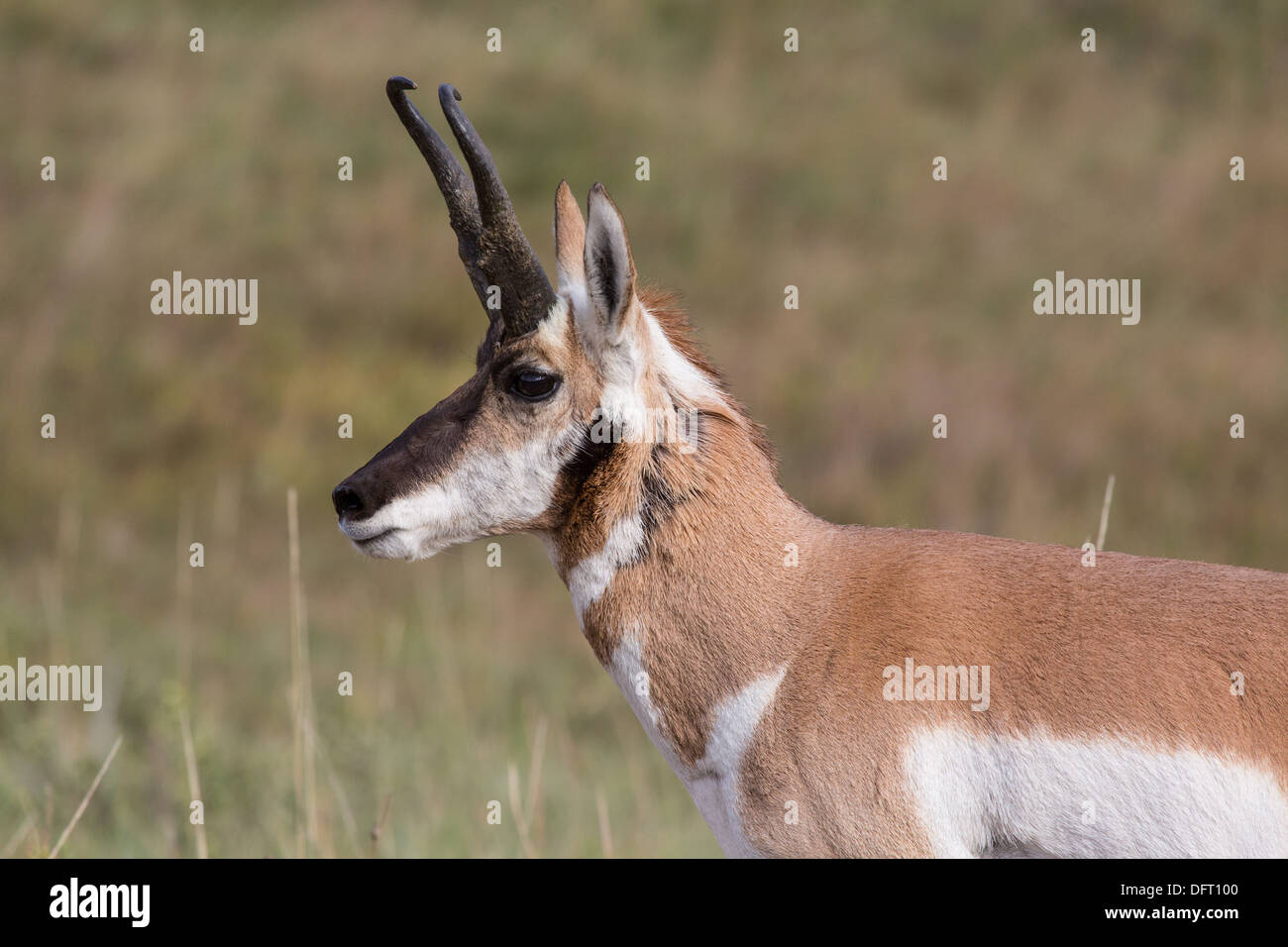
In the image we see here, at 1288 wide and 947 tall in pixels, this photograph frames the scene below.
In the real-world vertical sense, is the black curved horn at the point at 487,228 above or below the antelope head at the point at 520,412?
above

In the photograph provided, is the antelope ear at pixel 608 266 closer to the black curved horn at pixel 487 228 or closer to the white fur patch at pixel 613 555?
the black curved horn at pixel 487 228

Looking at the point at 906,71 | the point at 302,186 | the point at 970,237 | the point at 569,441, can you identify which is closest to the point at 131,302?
the point at 302,186

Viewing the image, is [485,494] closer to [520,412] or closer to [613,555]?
[520,412]

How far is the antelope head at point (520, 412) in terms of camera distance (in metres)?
4.87

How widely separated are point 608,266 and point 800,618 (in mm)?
1279

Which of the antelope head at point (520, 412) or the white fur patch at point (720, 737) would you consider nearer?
the white fur patch at point (720, 737)

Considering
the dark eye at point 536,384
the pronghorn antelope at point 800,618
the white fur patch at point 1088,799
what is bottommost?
the white fur patch at point 1088,799

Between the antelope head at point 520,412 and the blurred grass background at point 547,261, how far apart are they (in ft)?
21.5

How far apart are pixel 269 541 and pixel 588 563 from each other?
16271mm

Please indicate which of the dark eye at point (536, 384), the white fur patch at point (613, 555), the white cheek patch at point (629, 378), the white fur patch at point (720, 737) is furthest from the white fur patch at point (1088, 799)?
the dark eye at point (536, 384)

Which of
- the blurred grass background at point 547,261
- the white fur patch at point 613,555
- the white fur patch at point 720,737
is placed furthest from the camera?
the blurred grass background at point 547,261

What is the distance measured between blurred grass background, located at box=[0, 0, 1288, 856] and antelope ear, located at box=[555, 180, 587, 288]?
6805mm

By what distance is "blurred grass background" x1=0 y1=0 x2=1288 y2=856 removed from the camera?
1630 centimetres

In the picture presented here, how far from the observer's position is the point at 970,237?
27406 millimetres
